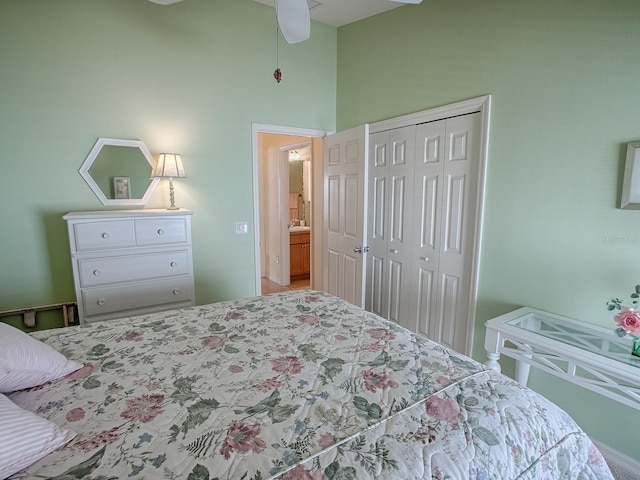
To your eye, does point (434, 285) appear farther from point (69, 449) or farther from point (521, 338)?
point (69, 449)

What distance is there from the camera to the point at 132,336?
5.11 feet

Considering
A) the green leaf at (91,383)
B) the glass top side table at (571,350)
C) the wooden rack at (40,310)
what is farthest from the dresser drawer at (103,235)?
the glass top side table at (571,350)

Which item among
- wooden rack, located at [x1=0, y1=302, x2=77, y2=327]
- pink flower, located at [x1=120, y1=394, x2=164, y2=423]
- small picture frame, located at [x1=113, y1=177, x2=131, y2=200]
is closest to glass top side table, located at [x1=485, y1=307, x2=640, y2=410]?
pink flower, located at [x1=120, y1=394, x2=164, y2=423]

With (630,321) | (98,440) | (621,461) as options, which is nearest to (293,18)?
(98,440)

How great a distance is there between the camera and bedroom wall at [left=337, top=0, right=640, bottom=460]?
1743 mm

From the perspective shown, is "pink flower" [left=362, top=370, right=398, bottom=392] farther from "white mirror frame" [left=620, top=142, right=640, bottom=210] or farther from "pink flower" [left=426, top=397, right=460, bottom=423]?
"white mirror frame" [left=620, top=142, right=640, bottom=210]

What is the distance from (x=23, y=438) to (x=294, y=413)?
0.68m

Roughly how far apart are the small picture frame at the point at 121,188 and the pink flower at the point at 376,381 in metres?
2.41

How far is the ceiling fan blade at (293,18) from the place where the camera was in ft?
5.86

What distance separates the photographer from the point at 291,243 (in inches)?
212

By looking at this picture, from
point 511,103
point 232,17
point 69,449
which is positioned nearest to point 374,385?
point 69,449

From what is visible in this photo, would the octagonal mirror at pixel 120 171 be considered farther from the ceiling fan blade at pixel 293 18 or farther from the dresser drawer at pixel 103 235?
the ceiling fan blade at pixel 293 18

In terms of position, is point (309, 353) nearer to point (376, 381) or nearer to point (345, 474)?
point (376, 381)

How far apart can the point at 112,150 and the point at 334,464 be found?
273cm
